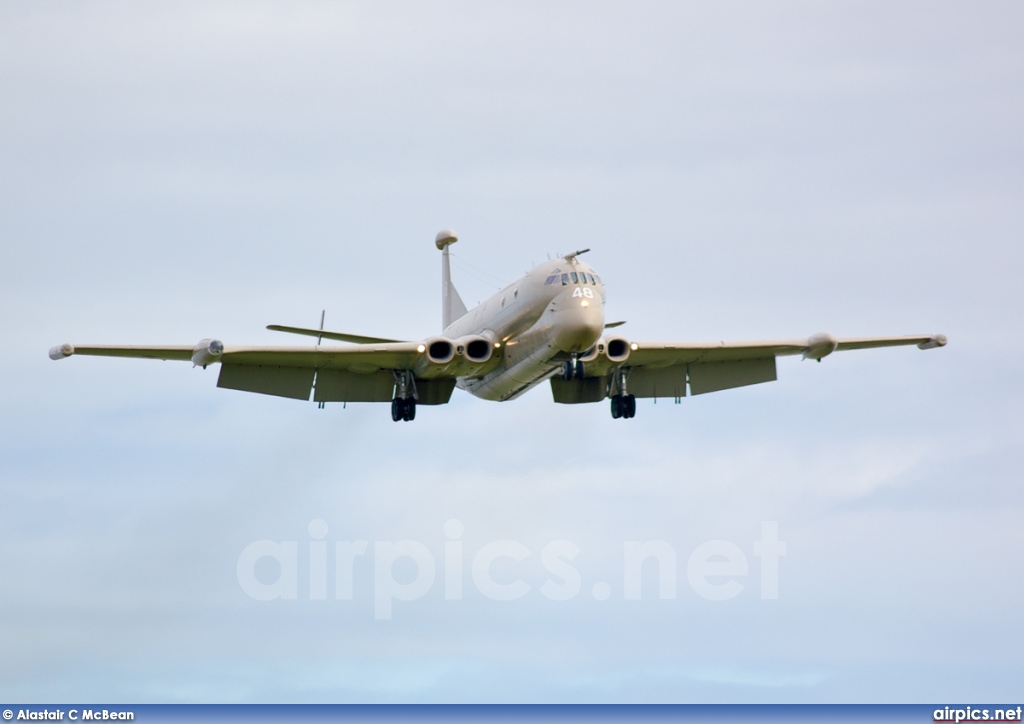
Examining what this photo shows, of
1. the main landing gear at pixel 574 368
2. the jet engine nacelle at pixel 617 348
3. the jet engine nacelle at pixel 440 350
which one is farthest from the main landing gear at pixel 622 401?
the jet engine nacelle at pixel 440 350

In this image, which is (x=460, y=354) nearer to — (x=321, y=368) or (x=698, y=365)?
(x=321, y=368)

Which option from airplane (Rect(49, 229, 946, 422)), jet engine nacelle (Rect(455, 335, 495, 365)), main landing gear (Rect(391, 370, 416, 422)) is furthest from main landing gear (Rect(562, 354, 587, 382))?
main landing gear (Rect(391, 370, 416, 422))

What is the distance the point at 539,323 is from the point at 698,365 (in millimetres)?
7604

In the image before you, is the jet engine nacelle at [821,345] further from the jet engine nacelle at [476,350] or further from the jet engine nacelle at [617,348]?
the jet engine nacelle at [476,350]

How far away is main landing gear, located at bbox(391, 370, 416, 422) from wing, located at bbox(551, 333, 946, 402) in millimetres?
4220

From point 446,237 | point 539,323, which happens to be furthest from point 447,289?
point 539,323

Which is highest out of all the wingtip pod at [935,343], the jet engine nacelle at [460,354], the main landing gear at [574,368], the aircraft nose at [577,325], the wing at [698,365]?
the wingtip pod at [935,343]

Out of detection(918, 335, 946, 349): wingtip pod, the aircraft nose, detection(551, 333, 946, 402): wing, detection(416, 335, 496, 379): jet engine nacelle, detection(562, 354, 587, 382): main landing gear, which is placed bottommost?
detection(562, 354, 587, 382): main landing gear

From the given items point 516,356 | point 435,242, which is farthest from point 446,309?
point 516,356

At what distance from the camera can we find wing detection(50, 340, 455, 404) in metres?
41.8

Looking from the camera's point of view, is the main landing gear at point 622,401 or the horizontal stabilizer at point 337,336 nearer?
the horizontal stabilizer at point 337,336

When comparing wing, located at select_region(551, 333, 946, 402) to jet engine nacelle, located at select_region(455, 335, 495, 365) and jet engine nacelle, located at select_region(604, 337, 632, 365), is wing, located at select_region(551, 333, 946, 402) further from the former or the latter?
jet engine nacelle, located at select_region(455, 335, 495, 365)

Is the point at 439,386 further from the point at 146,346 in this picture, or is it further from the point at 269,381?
the point at 146,346

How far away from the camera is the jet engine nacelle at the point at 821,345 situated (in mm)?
45094
